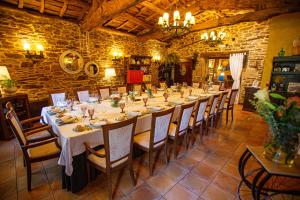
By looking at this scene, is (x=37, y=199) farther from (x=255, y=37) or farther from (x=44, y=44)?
(x=255, y=37)

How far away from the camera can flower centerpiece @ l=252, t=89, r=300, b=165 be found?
3.81 feet

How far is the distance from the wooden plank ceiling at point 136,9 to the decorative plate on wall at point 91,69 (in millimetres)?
1147

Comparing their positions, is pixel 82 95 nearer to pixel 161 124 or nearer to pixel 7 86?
pixel 7 86

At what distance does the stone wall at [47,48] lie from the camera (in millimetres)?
3568

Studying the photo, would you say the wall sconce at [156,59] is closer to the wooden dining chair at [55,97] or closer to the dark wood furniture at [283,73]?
the dark wood furniture at [283,73]

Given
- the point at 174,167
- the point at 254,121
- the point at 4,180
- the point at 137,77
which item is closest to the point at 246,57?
the point at 254,121

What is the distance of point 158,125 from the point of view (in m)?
1.88

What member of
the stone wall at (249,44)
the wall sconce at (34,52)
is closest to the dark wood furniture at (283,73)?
the stone wall at (249,44)

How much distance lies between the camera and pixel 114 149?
5.03 ft

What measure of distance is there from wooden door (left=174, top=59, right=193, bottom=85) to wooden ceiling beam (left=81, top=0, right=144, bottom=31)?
4863mm

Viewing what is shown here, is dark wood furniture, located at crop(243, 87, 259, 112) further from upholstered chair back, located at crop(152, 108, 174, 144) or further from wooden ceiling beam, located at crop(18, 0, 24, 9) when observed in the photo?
wooden ceiling beam, located at crop(18, 0, 24, 9)

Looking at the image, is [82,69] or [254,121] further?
[82,69]

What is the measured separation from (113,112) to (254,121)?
4.28 m

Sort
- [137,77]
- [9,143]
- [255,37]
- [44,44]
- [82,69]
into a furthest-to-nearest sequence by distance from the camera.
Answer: [137,77] → [255,37] → [82,69] → [44,44] → [9,143]
